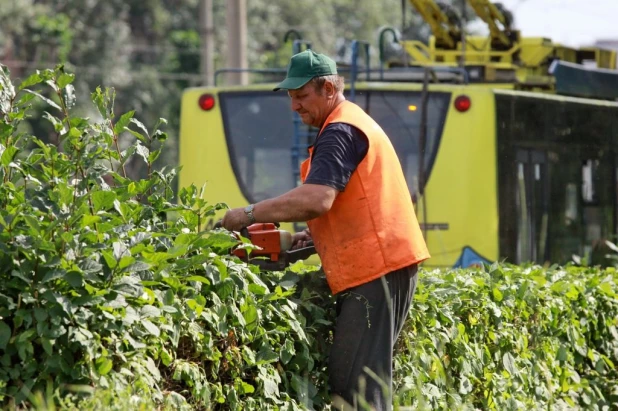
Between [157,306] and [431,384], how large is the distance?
1718mm

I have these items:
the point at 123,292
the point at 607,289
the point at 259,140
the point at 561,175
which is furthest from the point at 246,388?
the point at 561,175

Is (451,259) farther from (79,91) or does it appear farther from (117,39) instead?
(117,39)

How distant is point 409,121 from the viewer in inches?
452

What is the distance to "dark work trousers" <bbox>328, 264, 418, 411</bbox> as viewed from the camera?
5.07 m

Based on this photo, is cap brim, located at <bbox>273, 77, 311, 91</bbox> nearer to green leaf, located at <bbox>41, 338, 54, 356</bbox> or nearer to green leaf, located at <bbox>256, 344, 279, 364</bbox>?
green leaf, located at <bbox>256, 344, 279, 364</bbox>

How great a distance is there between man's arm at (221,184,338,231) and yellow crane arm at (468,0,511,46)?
30.5 feet

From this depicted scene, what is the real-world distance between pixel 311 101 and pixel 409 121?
6.32 meters

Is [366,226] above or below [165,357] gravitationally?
above

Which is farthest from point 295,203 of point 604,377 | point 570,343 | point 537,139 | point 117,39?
point 117,39

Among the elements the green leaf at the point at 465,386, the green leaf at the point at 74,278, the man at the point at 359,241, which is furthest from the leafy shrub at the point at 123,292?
the green leaf at the point at 465,386

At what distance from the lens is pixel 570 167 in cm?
1282

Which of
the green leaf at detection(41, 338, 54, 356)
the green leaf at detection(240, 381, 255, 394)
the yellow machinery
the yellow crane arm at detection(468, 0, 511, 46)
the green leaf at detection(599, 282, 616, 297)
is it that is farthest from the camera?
the yellow crane arm at detection(468, 0, 511, 46)

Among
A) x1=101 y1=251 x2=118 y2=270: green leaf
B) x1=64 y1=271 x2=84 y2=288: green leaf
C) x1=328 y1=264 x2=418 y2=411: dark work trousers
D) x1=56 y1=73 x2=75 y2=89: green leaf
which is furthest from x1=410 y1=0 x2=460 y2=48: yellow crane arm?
x1=64 y1=271 x2=84 y2=288: green leaf

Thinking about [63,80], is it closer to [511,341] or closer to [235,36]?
[511,341]
